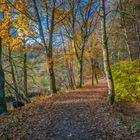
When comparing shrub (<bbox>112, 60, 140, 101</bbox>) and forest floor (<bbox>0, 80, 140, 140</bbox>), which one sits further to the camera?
shrub (<bbox>112, 60, 140, 101</bbox>)

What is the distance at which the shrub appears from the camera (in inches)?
655

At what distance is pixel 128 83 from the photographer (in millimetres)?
16734

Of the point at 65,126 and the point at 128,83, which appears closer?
the point at 65,126

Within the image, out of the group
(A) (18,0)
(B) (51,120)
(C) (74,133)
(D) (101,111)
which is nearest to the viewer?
(C) (74,133)

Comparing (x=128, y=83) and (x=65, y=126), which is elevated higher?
(x=128, y=83)

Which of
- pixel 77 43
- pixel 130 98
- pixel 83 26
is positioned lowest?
pixel 130 98

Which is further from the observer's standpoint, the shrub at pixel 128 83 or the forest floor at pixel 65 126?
the shrub at pixel 128 83

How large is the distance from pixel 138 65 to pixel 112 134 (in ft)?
36.7

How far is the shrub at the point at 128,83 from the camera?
16.6 meters

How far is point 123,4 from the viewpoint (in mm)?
26078

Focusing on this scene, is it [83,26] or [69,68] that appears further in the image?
[69,68]

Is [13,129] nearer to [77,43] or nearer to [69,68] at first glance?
[77,43]

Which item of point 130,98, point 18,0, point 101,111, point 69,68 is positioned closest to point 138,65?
point 130,98

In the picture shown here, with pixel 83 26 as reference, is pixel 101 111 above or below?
below
